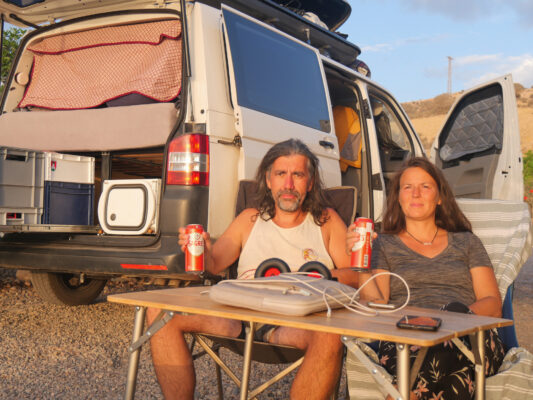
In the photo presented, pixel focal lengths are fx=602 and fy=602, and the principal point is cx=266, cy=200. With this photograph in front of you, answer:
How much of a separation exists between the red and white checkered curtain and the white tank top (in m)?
1.32

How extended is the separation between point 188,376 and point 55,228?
67.3 inches

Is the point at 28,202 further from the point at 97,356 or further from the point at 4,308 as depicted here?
the point at 4,308

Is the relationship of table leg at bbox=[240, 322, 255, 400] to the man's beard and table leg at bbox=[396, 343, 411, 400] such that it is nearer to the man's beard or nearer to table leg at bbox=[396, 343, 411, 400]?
table leg at bbox=[396, 343, 411, 400]

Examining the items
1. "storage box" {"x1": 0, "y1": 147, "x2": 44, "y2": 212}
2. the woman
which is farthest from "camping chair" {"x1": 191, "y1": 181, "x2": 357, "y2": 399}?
"storage box" {"x1": 0, "y1": 147, "x2": 44, "y2": 212}

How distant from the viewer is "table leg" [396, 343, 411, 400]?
4.99 ft

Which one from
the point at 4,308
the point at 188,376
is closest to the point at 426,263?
the point at 188,376

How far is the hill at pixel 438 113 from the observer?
42125 millimetres

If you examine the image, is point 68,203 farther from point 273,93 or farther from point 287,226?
point 287,226

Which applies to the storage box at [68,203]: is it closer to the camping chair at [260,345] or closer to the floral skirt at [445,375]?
the camping chair at [260,345]

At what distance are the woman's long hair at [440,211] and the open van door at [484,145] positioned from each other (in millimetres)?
3041

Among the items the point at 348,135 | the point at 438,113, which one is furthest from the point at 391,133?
the point at 438,113

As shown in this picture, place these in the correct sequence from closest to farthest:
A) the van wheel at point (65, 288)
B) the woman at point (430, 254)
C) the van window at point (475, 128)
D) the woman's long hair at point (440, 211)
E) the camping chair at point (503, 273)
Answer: the camping chair at point (503, 273) → the woman at point (430, 254) → the woman's long hair at point (440, 211) → the van wheel at point (65, 288) → the van window at point (475, 128)

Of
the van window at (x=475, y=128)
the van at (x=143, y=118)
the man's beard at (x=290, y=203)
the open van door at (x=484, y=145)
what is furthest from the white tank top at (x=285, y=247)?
the van window at (x=475, y=128)

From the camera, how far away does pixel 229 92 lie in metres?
3.64
